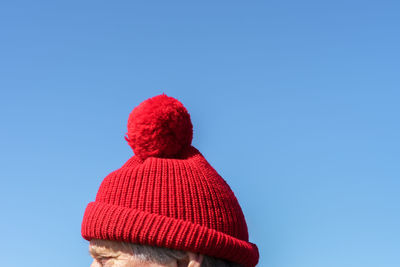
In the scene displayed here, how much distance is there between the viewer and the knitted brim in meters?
3.89

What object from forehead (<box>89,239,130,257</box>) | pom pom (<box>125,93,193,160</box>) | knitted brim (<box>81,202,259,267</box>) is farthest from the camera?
pom pom (<box>125,93,193,160</box>)

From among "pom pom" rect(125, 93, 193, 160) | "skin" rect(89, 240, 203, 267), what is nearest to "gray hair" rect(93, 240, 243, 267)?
"skin" rect(89, 240, 203, 267)

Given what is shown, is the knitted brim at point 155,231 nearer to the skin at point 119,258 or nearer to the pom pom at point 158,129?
the skin at point 119,258

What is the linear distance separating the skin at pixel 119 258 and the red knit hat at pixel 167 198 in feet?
0.19

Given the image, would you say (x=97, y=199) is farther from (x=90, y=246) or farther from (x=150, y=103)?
(x=150, y=103)

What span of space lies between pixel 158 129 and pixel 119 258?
82 centimetres

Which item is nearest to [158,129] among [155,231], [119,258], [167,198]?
[167,198]

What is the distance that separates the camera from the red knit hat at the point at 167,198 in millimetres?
3914

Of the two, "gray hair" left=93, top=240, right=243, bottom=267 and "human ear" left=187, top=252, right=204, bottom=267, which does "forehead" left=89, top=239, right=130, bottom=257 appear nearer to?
"gray hair" left=93, top=240, right=243, bottom=267

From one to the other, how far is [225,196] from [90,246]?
34.3 inches

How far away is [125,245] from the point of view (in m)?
3.99

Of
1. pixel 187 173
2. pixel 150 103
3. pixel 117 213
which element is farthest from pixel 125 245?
pixel 150 103

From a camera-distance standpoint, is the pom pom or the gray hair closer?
the gray hair

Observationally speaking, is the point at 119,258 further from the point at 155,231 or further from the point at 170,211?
the point at 170,211
